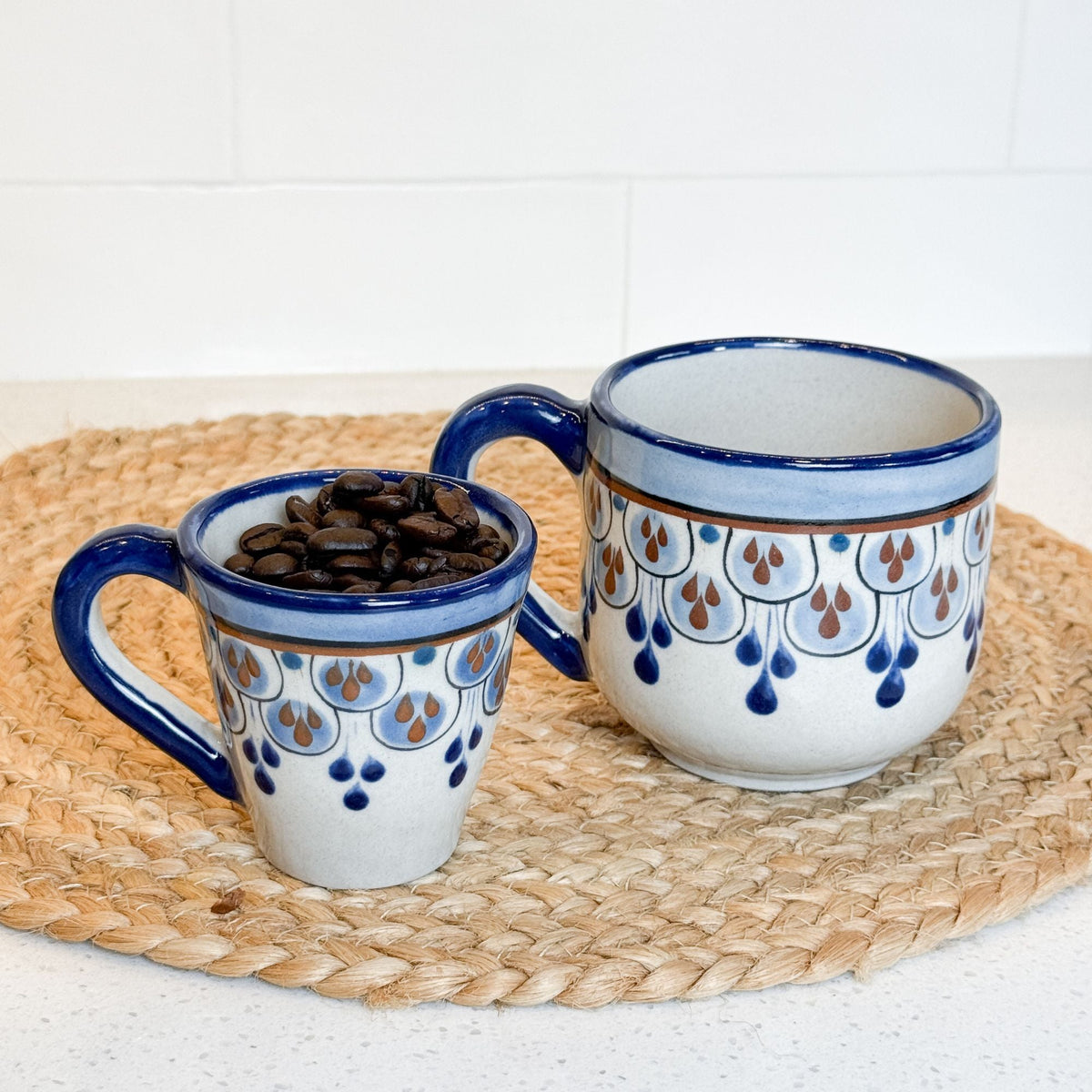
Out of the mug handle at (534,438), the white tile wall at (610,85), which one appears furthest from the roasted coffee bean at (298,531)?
the white tile wall at (610,85)

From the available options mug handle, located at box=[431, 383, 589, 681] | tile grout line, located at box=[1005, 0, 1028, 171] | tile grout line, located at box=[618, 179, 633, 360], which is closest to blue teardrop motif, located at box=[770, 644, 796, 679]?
mug handle, located at box=[431, 383, 589, 681]

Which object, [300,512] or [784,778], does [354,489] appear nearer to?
[300,512]

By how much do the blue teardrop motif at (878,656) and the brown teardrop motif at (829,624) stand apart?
0.02m

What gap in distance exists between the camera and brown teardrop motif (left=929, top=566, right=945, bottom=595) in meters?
0.54

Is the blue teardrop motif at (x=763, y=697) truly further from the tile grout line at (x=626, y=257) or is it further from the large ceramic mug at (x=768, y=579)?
the tile grout line at (x=626, y=257)

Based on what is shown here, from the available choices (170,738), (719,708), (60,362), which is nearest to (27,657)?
(170,738)

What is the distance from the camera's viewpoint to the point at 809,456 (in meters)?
0.60

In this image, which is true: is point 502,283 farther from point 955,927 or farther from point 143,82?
point 955,927

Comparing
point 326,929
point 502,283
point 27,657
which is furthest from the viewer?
point 502,283

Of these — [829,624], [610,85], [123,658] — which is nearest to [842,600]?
[829,624]

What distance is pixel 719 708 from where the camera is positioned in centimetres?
56

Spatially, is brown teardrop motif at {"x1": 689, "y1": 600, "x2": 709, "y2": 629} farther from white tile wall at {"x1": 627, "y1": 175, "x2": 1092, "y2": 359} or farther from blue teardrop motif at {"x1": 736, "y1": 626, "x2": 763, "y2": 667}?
white tile wall at {"x1": 627, "y1": 175, "x2": 1092, "y2": 359}

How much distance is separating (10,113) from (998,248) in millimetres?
680

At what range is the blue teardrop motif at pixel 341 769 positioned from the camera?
499mm
